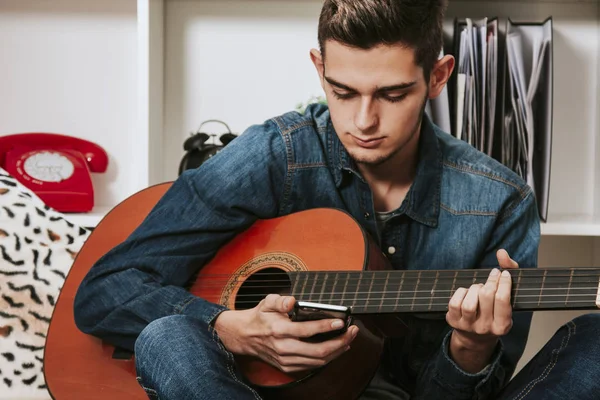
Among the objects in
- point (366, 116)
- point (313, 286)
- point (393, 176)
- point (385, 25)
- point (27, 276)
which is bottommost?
point (27, 276)

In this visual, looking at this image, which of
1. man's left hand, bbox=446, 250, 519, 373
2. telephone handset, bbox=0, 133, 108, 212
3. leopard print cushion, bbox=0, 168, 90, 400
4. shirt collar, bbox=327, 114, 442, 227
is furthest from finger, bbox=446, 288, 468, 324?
telephone handset, bbox=0, 133, 108, 212

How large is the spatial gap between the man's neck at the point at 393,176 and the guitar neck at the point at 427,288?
0.29 meters

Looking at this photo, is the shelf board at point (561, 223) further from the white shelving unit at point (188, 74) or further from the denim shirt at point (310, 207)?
the denim shirt at point (310, 207)

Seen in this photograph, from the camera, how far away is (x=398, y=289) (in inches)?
48.2

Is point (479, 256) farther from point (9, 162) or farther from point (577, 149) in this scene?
point (9, 162)

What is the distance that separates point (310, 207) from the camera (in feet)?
4.96

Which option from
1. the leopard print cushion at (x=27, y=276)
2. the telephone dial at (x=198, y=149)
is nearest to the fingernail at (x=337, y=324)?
the leopard print cushion at (x=27, y=276)

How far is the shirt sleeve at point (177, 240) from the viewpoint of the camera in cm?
140

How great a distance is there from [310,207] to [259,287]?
0.19m

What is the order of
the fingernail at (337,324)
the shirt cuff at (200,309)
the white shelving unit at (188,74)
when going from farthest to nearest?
the white shelving unit at (188,74) < the shirt cuff at (200,309) < the fingernail at (337,324)

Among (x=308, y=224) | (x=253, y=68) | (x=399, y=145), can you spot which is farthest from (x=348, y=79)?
(x=253, y=68)

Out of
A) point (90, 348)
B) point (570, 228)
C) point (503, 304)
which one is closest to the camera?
point (503, 304)

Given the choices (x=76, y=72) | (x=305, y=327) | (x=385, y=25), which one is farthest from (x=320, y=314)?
(x=76, y=72)

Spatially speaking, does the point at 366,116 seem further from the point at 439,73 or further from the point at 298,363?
the point at 298,363
